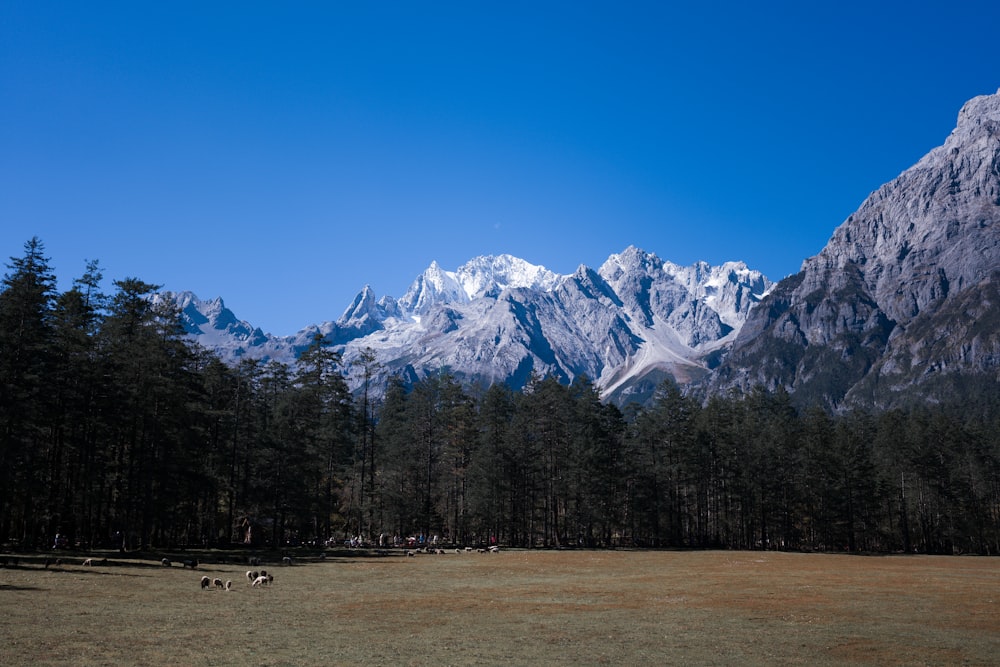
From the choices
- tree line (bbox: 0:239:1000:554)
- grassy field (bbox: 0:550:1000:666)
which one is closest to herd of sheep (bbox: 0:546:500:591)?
grassy field (bbox: 0:550:1000:666)

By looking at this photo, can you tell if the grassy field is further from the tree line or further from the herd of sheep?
the tree line

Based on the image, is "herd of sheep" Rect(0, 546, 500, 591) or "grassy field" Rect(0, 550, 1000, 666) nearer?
"grassy field" Rect(0, 550, 1000, 666)

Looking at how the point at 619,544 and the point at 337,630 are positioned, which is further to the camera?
the point at 619,544

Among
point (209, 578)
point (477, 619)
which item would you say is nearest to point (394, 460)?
point (209, 578)

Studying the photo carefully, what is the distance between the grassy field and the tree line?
11753 mm

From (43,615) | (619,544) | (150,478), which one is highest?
(150,478)

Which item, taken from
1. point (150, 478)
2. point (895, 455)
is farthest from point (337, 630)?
point (895, 455)

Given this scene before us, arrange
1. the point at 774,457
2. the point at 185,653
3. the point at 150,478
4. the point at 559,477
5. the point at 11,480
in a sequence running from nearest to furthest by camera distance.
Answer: the point at 185,653, the point at 11,480, the point at 150,478, the point at 559,477, the point at 774,457

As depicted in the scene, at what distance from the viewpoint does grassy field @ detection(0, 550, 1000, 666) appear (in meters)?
18.1

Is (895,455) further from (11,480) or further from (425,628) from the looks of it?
(11,480)

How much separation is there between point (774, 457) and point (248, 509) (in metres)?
65.8

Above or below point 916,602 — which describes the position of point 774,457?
above

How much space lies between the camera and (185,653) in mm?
17203

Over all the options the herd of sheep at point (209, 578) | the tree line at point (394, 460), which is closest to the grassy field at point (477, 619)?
the herd of sheep at point (209, 578)
